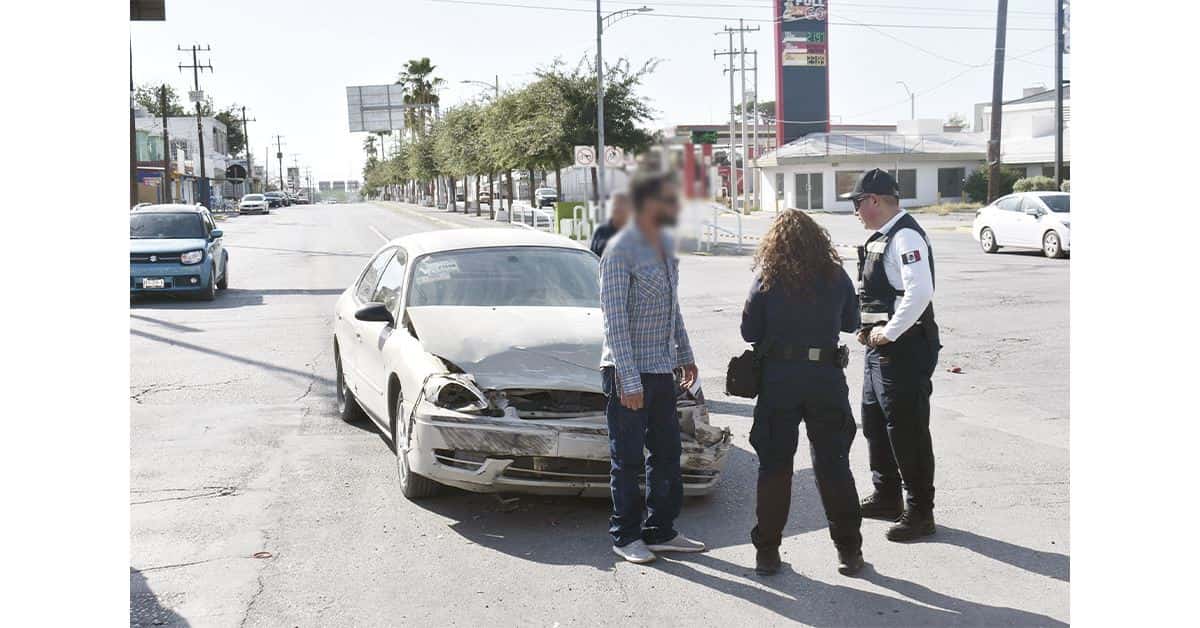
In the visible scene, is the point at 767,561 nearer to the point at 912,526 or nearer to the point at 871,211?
the point at 912,526

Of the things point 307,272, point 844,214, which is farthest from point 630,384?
point 307,272

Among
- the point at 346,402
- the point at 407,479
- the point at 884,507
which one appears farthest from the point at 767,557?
the point at 346,402

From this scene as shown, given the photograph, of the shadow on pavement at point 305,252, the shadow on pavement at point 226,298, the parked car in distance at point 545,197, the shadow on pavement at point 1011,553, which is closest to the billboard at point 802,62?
the parked car in distance at point 545,197

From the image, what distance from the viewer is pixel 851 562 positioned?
195 inches

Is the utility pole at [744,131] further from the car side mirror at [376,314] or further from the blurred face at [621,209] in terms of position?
the car side mirror at [376,314]

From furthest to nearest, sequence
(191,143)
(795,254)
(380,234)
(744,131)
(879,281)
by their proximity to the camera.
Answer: (191,143) < (380,234) < (879,281) < (795,254) < (744,131)

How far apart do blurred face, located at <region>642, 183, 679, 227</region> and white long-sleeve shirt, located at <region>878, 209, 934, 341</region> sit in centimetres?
322

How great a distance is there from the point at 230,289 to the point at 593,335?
49.0 feet

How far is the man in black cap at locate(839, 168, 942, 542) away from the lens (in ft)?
16.1

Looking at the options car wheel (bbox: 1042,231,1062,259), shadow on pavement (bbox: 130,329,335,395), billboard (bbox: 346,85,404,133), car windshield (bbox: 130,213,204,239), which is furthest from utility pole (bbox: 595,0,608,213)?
car wheel (bbox: 1042,231,1062,259)

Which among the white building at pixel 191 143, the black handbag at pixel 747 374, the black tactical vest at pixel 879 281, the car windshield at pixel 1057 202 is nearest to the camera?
the black handbag at pixel 747 374

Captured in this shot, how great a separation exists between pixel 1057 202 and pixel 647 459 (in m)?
19.7

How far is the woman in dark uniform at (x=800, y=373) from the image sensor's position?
14.7ft

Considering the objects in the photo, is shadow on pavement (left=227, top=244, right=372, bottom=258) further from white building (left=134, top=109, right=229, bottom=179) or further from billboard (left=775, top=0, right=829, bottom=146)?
white building (left=134, top=109, right=229, bottom=179)
